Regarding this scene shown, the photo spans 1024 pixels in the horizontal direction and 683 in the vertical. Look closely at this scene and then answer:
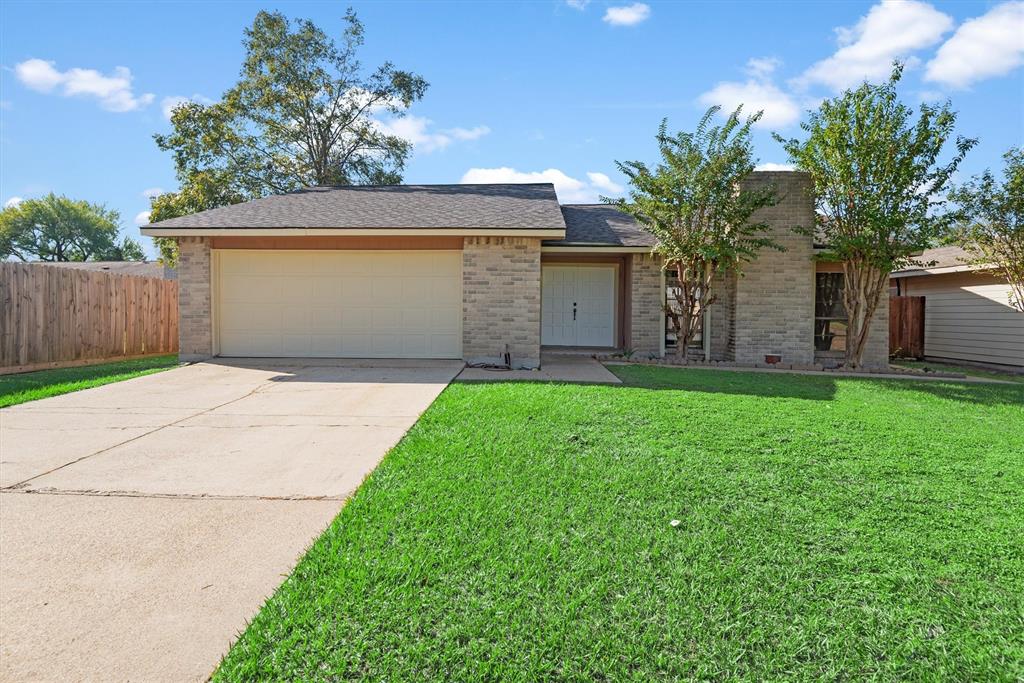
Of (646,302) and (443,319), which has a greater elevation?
(646,302)

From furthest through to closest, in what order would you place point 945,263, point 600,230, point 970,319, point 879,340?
point 945,263
point 970,319
point 600,230
point 879,340

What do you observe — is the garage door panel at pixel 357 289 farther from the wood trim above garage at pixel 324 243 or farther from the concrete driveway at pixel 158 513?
the concrete driveway at pixel 158 513

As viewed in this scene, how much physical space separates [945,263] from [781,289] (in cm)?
643

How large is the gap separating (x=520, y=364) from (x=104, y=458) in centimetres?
714

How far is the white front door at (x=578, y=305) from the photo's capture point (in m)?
14.7

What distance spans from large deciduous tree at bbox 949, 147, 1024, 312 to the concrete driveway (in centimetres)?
1274

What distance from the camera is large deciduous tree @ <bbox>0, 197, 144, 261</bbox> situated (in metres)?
45.1

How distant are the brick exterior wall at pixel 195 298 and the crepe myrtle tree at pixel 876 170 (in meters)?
12.4

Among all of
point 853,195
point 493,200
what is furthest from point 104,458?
point 853,195

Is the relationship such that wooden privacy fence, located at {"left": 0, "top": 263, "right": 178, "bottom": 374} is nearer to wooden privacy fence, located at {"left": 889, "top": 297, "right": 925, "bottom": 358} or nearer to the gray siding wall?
wooden privacy fence, located at {"left": 889, "top": 297, "right": 925, "bottom": 358}

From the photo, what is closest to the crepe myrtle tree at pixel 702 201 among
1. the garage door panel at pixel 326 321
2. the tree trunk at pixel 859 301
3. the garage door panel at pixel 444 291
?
the tree trunk at pixel 859 301

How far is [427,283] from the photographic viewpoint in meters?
11.6

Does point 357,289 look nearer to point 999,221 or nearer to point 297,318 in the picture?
point 297,318

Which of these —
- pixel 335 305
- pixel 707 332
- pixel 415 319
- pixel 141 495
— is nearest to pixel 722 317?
pixel 707 332
